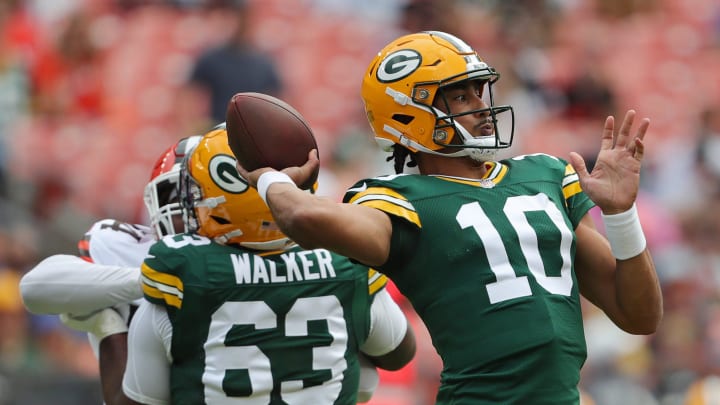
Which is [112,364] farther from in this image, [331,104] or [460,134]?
[331,104]

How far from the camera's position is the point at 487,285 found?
331 centimetres

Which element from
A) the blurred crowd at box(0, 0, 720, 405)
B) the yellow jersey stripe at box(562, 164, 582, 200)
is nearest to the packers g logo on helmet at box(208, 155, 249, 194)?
the yellow jersey stripe at box(562, 164, 582, 200)

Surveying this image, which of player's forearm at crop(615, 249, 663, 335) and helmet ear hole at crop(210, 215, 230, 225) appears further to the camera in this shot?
helmet ear hole at crop(210, 215, 230, 225)

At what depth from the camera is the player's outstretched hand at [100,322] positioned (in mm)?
4023

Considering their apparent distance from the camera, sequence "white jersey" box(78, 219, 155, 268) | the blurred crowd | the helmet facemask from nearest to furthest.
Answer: the helmet facemask < "white jersey" box(78, 219, 155, 268) < the blurred crowd

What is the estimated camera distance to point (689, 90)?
11.0 m

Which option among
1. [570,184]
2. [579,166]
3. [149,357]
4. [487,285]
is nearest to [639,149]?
[579,166]

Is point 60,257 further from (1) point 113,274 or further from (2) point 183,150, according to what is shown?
(2) point 183,150

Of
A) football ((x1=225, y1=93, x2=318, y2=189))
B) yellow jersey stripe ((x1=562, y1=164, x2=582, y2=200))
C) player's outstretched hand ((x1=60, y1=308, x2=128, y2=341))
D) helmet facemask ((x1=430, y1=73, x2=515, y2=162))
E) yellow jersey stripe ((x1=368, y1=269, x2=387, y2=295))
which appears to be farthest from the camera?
player's outstretched hand ((x1=60, y1=308, x2=128, y2=341))

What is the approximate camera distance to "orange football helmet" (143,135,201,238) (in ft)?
13.4

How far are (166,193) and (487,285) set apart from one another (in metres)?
1.33

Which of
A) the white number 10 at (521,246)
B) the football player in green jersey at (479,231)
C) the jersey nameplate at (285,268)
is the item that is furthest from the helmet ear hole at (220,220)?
the white number 10 at (521,246)

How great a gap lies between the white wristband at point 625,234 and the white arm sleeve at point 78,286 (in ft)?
4.92

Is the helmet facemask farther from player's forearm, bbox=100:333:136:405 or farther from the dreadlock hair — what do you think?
player's forearm, bbox=100:333:136:405
